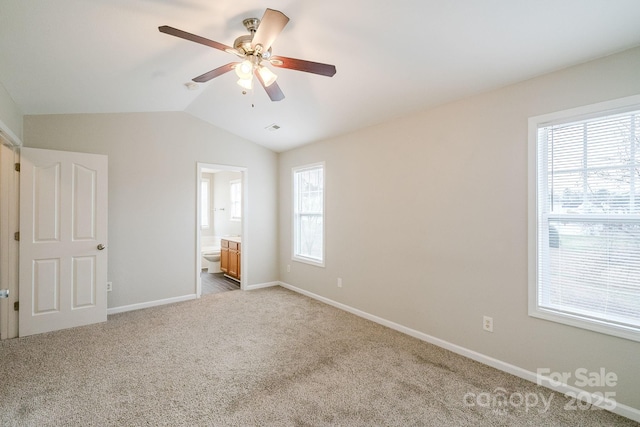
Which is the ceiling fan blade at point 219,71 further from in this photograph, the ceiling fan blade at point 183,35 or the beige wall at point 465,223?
the beige wall at point 465,223

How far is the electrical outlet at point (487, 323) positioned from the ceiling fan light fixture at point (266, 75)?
2.75 meters

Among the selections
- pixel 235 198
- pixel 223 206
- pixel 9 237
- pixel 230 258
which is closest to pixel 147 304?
pixel 9 237

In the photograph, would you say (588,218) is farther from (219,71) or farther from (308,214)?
(308,214)

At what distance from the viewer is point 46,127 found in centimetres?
352

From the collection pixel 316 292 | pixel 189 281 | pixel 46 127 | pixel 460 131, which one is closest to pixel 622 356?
pixel 460 131

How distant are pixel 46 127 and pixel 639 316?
5939 mm

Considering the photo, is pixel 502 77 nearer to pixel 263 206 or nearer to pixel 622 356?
pixel 622 356

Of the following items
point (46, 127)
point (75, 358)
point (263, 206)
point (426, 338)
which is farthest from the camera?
point (263, 206)

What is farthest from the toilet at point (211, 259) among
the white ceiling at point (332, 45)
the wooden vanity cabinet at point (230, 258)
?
the white ceiling at point (332, 45)

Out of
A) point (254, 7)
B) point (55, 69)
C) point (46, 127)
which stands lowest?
point (46, 127)

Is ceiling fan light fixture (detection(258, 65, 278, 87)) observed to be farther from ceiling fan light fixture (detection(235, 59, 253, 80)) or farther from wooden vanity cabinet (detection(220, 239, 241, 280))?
wooden vanity cabinet (detection(220, 239, 241, 280))

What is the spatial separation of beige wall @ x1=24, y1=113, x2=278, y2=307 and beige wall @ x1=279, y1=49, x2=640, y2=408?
2340mm

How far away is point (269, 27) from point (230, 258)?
485cm

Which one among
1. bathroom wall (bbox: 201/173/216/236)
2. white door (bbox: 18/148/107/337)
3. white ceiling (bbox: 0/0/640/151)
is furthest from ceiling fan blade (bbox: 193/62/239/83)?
bathroom wall (bbox: 201/173/216/236)
